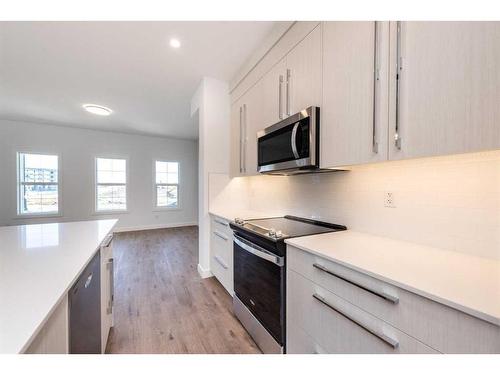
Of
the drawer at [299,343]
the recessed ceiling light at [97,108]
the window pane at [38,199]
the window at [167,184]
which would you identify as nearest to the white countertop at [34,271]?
the drawer at [299,343]

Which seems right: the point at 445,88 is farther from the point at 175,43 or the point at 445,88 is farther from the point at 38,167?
the point at 38,167

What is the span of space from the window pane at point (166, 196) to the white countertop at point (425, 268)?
5.59m

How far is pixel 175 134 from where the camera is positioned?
5770mm

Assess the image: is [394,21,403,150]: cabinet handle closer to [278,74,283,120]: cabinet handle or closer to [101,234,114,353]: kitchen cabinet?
[278,74,283,120]: cabinet handle

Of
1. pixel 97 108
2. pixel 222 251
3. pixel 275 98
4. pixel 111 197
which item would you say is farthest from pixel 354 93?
pixel 111 197

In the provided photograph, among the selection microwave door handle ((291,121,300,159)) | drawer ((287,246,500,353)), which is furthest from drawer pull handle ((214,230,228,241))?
drawer ((287,246,500,353))

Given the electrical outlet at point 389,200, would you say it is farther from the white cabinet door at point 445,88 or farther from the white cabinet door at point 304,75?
the white cabinet door at point 304,75

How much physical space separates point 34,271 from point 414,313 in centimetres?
145

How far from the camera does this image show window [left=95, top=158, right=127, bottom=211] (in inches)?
214

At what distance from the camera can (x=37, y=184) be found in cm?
488

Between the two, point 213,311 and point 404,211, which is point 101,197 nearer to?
point 213,311

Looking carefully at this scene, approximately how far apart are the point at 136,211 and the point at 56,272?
5.42m

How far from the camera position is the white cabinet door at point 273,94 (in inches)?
70.3

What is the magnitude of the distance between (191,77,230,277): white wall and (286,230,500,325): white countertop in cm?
177
